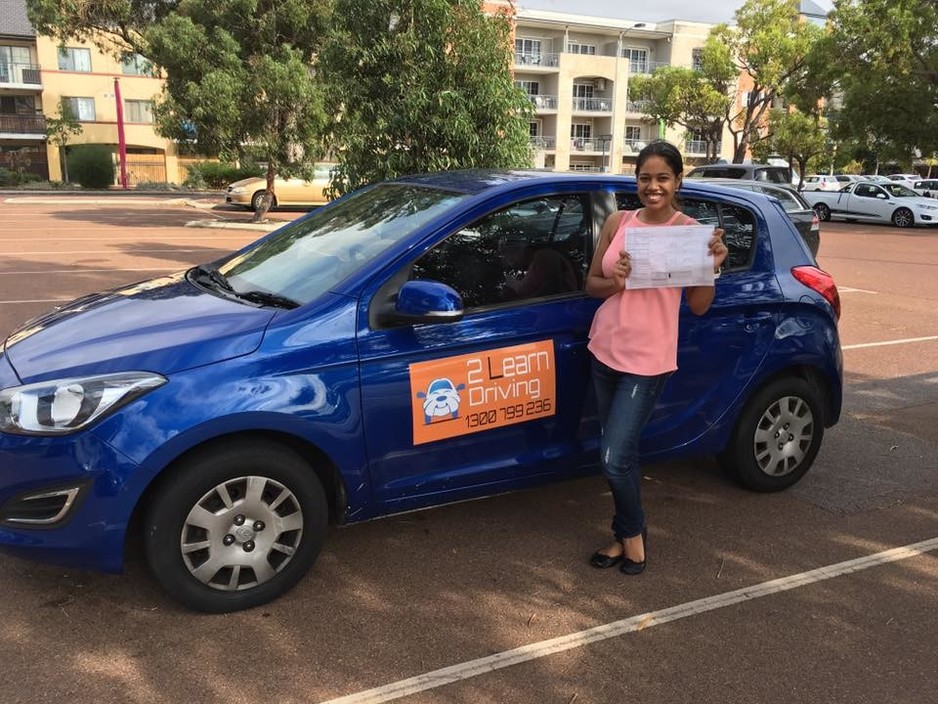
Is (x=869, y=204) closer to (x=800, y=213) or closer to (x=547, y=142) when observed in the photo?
(x=800, y=213)

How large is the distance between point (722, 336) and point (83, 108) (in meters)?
51.4

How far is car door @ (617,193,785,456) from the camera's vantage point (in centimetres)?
393

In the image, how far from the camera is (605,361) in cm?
335

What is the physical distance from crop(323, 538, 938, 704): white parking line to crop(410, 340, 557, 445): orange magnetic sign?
0.89m

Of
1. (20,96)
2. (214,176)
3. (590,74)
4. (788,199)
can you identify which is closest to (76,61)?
(20,96)

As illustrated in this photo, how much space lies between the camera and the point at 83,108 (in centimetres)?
4734

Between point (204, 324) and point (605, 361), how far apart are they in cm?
161

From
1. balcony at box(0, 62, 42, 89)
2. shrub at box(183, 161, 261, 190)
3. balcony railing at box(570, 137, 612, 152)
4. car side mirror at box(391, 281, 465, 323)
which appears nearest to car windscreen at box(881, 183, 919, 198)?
car side mirror at box(391, 281, 465, 323)

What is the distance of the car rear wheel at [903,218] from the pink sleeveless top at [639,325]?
26.1 m

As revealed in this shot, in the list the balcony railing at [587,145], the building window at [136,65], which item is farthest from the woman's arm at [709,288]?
the balcony railing at [587,145]

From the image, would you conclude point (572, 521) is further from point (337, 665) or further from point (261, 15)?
point (261, 15)

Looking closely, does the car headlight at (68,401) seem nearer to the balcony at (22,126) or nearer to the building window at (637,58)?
the balcony at (22,126)

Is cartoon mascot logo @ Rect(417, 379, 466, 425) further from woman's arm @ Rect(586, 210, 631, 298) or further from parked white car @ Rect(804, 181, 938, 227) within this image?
parked white car @ Rect(804, 181, 938, 227)

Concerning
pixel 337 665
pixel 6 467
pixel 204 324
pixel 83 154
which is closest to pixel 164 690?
pixel 337 665
